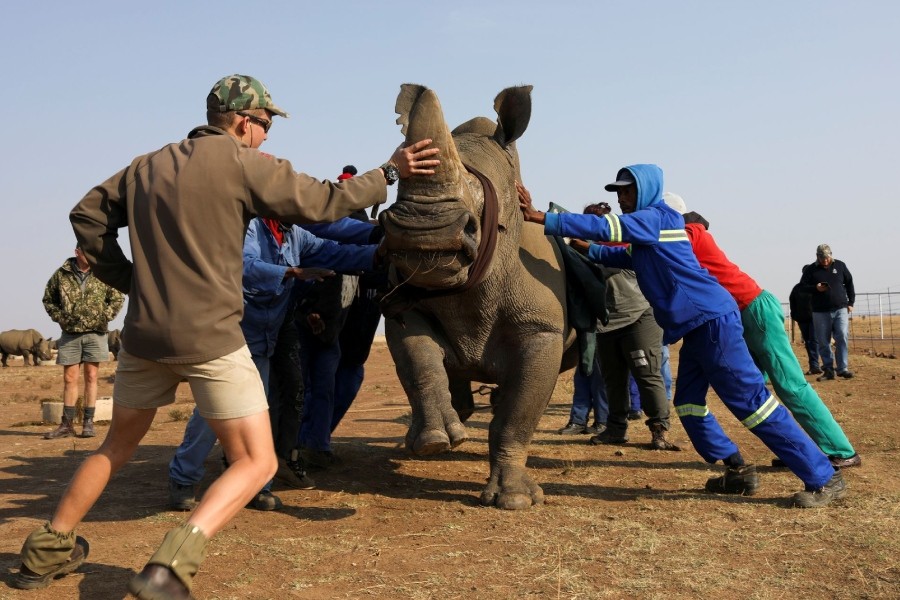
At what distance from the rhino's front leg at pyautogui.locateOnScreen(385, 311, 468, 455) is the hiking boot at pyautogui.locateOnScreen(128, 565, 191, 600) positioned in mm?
2142

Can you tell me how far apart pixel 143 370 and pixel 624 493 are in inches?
142

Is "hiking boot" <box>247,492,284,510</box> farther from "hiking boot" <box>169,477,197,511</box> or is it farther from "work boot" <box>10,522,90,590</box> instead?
"work boot" <box>10,522,90,590</box>

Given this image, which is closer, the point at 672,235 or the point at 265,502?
the point at 265,502

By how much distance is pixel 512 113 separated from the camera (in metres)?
6.59

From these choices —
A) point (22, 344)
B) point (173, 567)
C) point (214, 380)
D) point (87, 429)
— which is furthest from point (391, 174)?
point (22, 344)

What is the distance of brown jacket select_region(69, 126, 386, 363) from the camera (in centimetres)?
372

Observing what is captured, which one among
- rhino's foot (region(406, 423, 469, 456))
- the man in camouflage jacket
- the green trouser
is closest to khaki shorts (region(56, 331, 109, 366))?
the man in camouflage jacket

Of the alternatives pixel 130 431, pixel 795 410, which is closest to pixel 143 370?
pixel 130 431

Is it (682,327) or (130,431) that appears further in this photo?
(682,327)

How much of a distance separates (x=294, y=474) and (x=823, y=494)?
347cm

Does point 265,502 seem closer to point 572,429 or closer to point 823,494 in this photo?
point 823,494

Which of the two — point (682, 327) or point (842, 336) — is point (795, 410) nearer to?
point (682, 327)

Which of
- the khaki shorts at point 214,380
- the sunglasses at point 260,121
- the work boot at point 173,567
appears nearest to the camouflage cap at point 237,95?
the sunglasses at point 260,121

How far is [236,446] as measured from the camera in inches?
147
